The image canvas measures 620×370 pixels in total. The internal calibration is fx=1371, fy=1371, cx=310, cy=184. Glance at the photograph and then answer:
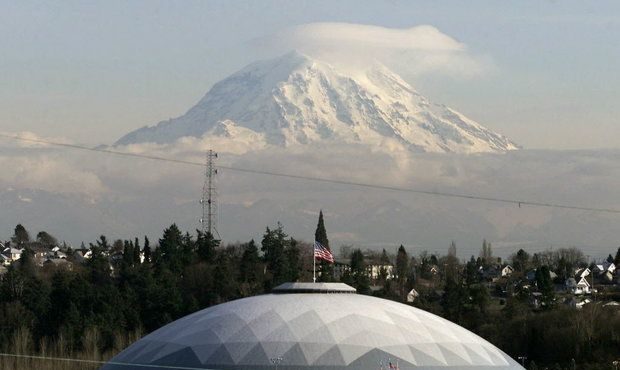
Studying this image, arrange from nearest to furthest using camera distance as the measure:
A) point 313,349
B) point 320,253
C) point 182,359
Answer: point 313,349
point 182,359
point 320,253

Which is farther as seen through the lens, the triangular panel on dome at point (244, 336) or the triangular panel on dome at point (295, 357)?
the triangular panel on dome at point (244, 336)

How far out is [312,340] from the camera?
7906 cm

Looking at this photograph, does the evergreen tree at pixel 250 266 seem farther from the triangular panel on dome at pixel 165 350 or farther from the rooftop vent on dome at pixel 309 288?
the triangular panel on dome at pixel 165 350

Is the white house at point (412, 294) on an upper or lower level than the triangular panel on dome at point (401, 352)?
lower

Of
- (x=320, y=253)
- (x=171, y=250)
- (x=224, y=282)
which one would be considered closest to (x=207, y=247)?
(x=171, y=250)

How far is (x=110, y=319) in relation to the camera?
150 meters

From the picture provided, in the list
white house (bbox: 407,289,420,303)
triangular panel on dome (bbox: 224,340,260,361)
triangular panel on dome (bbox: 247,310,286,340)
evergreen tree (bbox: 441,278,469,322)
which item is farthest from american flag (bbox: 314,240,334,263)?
white house (bbox: 407,289,420,303)

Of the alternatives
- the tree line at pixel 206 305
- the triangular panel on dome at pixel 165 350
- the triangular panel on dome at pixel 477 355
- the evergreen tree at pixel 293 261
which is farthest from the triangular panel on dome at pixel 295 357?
the evergreen tree at pixel 293 261

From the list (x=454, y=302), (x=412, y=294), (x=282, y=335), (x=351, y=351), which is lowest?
(x=412, y=294)

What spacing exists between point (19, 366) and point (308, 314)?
67388 millimetres

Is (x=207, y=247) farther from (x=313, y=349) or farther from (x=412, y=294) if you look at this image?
(x=313, y=349)

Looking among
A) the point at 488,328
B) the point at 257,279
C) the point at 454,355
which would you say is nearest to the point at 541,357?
the point at 488,328

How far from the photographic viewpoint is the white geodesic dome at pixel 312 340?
256ft

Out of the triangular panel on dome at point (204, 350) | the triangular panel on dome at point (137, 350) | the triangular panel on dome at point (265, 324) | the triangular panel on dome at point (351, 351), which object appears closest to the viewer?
the triangular panel on dome at point (351, 351)
